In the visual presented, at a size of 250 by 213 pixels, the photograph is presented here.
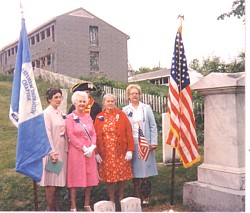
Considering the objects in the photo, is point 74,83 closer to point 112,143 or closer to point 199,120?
point 112,143

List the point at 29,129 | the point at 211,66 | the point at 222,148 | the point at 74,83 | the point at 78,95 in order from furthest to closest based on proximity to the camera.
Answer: the point at 211,66
the point at 74,83
the point at 222,148
the point at 78,95
the point at 29,129

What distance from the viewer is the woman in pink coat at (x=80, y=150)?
318cm

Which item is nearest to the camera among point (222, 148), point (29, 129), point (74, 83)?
point (29, 129)

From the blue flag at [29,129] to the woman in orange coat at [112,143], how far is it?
1.56 feet

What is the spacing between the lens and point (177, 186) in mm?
3768

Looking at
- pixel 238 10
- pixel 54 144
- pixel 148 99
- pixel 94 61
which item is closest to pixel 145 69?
pixel 148 99

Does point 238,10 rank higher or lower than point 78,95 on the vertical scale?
higher

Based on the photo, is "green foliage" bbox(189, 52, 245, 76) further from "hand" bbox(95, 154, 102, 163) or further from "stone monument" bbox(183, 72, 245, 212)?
"hand" bbox(95, 154, 102, 163)

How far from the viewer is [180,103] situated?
337 centimetres

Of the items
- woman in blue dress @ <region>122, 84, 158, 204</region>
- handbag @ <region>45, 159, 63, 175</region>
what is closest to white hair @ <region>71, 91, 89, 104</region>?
woman in blue dress @ <region>122, 84, 158, 204</region>

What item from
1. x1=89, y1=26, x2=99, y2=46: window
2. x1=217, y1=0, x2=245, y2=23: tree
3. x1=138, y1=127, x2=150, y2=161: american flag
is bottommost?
x1=138, y1=127, x2=150, y2=161: american flag

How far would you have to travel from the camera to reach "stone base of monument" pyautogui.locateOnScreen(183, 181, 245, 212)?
315 centimetres

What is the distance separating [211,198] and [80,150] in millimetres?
1212

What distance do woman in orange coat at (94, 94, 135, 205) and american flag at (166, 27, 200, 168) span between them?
40 centimetres
